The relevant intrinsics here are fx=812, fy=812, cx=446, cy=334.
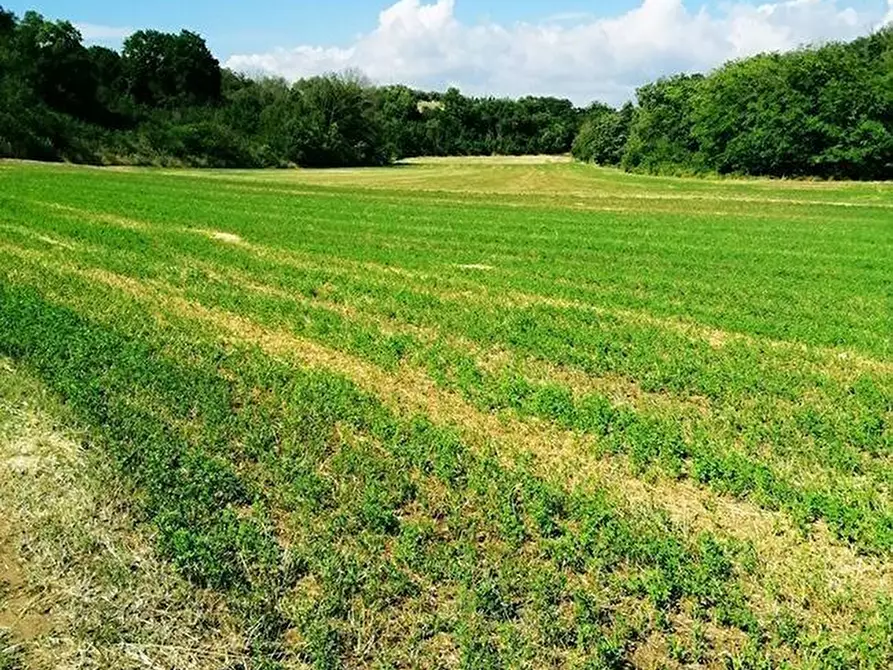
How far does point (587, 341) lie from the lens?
43.6 feet

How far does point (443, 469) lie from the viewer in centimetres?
834

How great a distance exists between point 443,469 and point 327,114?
333ft

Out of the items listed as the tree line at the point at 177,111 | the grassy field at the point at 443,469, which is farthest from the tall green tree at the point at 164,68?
the grassy field at the point at 443,469

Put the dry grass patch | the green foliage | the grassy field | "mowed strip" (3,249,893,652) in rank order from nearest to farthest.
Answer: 1. the dry grass patch
2. the grassy field
3. "mowed strip" (3,249,893,652)
4. the green foliage

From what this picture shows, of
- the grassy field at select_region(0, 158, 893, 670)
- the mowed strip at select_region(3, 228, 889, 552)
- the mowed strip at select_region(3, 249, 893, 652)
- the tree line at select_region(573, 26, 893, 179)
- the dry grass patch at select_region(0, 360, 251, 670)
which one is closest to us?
the dry grass patch at select_region(0, 360, 251, 670)

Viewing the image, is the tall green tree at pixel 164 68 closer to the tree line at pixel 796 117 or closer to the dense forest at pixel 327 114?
the dense forest at pixel 327 114

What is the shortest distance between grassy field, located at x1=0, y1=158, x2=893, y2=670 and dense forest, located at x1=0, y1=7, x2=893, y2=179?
58334 mm

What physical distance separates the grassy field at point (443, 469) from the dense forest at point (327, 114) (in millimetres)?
58334

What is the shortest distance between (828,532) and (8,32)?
323 ft

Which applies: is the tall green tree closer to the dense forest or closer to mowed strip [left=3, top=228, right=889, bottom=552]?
the dense forest

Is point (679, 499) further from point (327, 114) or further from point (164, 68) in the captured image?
point (164, 68)

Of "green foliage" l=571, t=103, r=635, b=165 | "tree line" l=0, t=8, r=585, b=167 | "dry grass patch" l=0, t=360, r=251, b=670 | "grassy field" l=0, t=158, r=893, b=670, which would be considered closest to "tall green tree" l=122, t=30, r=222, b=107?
"tree line" l=0, t=8, r=585, b=167

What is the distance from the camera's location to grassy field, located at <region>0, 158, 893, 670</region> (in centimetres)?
584

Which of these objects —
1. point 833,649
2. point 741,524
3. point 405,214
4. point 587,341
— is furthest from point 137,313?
point 405,214
